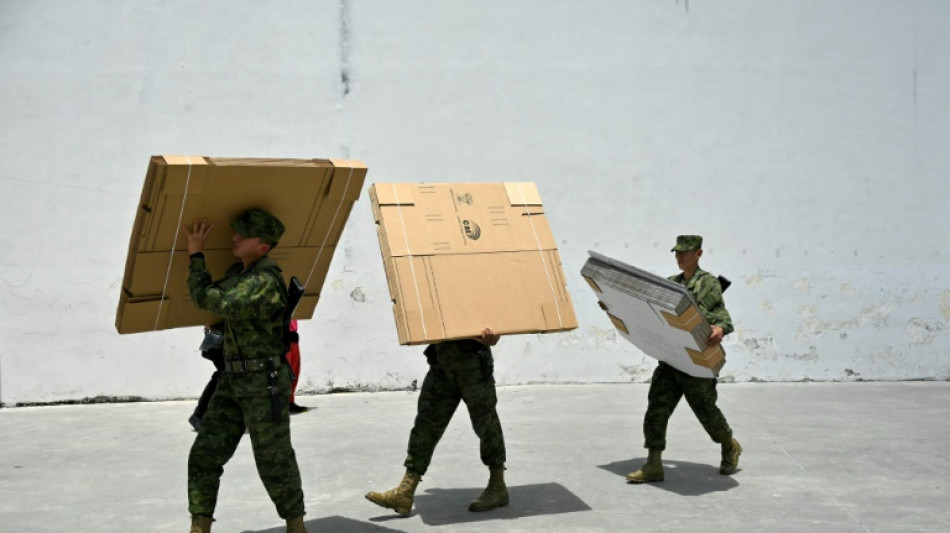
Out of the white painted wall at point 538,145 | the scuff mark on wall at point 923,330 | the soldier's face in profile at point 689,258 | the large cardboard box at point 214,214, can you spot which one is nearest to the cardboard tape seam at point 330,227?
the large cardboard box at point 214,214

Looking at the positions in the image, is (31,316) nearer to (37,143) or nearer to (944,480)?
(37,143)

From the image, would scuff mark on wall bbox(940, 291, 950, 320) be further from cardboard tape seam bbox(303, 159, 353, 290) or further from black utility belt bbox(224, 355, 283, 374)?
black utility belt bbox(224, 355, 283, 374)

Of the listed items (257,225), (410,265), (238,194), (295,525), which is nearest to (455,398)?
(410,265)

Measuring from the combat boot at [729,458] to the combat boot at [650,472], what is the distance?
422mm

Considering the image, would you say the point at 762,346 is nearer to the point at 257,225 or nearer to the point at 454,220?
the point at 454,220

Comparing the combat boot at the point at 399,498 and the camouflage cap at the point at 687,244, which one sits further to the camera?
the camouflage cap at the point at 687,244

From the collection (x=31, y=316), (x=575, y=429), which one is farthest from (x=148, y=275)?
(x=31, y=316)

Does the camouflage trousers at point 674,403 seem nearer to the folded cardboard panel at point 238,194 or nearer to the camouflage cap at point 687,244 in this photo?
the camouflage cap at point 687,244

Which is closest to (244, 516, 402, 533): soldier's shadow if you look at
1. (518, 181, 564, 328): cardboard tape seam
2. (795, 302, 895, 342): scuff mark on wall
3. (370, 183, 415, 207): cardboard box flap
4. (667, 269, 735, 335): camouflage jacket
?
(518, 181, 564, 328): cardboard tape seam

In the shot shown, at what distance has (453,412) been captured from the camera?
17.1 feet

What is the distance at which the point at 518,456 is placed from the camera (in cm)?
663

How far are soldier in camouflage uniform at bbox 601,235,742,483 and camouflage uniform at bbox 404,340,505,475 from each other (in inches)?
44.1

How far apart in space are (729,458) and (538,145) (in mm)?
4886

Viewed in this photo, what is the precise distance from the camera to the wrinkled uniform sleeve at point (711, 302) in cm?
574
